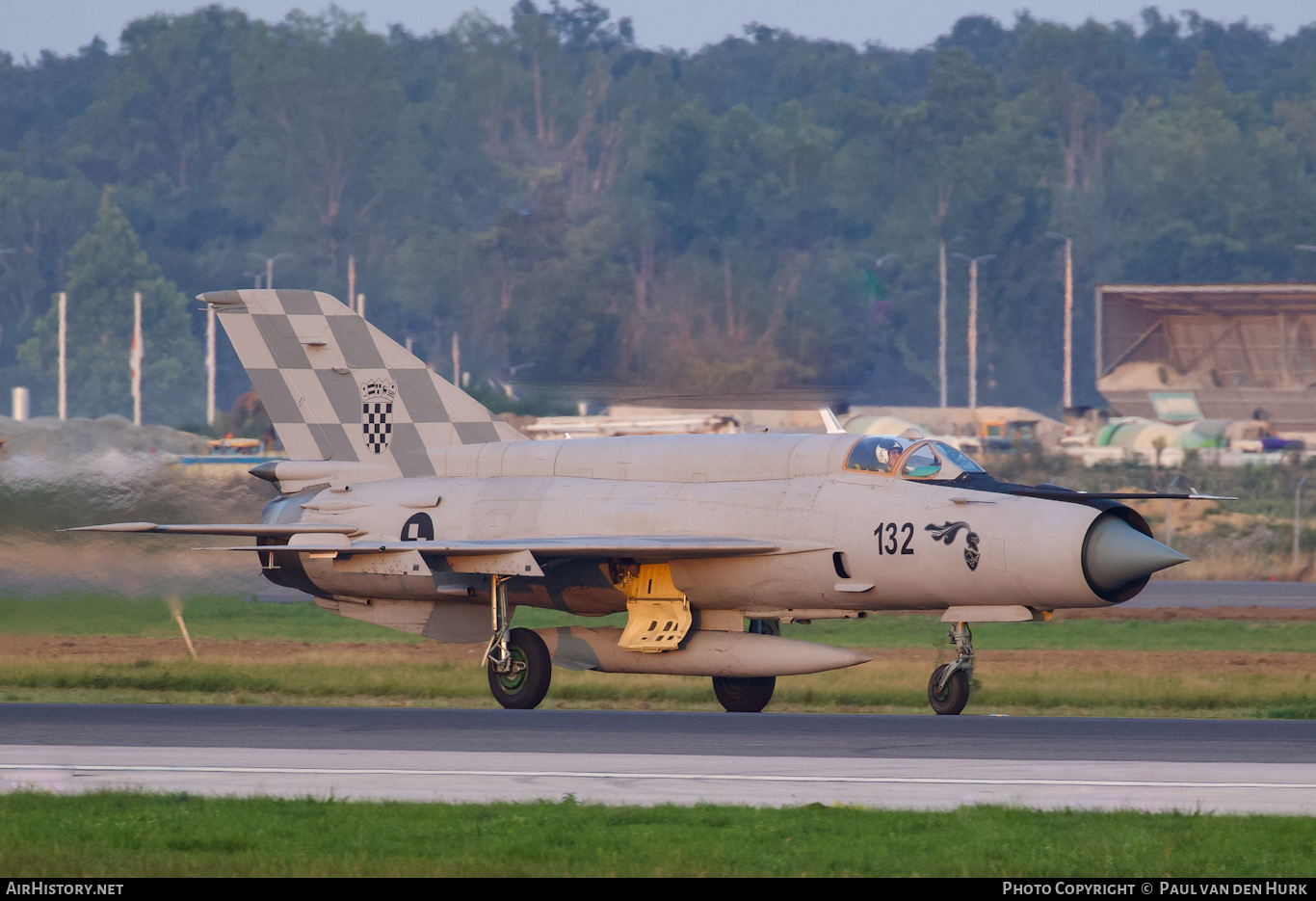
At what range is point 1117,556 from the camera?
52.9 ft

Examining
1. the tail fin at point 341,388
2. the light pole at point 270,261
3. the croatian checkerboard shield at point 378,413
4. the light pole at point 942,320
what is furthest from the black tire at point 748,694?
the light pole at point 942,320

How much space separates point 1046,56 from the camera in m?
132

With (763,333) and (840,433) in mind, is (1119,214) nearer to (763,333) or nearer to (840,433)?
(763,333)

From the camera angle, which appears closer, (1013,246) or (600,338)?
(600,338)

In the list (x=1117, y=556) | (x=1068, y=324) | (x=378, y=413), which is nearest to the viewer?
(x=1117, y=556)

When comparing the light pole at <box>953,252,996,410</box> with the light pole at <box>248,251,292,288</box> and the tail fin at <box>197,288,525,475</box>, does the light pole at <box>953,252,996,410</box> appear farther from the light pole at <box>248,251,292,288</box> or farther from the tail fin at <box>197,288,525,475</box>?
the tail fin at <box>197,288,525,475</box>

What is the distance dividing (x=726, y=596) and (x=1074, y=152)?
108 m

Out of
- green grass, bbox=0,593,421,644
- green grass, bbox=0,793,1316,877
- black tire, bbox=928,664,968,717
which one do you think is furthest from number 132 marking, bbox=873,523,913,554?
green grass, bbox=0,593,421,644

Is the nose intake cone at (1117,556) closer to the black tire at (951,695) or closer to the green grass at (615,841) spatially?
the black tire at (951,695)

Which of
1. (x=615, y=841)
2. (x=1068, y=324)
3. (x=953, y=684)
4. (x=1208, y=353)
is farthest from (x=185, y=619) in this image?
(x=1068, y=324)

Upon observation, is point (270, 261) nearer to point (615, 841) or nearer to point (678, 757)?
point (678, 757)

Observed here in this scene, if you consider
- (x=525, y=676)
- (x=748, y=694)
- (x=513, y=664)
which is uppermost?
(x=513, y=664)

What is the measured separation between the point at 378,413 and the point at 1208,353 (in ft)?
219
